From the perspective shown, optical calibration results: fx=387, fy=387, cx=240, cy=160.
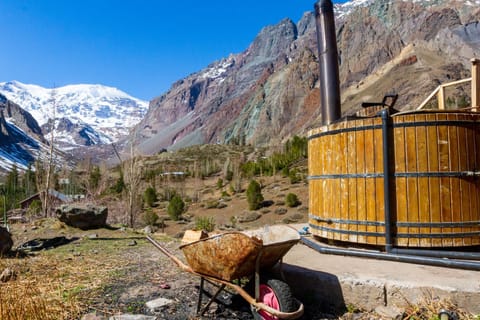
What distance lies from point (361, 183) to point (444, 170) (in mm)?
982

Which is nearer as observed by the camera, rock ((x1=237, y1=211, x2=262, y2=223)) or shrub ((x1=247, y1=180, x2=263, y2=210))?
rock ((x1=237, y1=211, x2=262, y2=223))

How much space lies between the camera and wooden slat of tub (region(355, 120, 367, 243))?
16.5 ft

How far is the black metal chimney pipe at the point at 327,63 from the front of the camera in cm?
648

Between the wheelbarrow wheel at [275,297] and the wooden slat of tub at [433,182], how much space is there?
2231 millimetres

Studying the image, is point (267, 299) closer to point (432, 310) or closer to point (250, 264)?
point (250, 264)

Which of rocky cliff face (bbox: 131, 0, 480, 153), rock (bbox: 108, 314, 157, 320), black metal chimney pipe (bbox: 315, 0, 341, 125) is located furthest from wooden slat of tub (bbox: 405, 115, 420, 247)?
rocky cliff face (bbox: 131, 0, 480, 153)

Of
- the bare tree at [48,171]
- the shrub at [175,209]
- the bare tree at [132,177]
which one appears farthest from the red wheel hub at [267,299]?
the shrub at [175,209]

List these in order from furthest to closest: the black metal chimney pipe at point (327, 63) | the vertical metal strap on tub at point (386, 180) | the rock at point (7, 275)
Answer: the black metal chimney pipe at point (327, 63) → the rock at point (7, 275) → the vertical metal strap on tub at point (386, 180)

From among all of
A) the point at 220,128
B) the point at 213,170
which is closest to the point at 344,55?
the point at 220,128

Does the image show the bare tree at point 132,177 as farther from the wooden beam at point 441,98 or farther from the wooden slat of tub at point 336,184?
the wooden beam at point 441,98

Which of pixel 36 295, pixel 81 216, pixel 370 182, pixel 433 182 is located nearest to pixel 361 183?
pixel 370 182

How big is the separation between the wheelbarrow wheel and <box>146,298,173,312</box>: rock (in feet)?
3.46

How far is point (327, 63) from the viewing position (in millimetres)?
6648

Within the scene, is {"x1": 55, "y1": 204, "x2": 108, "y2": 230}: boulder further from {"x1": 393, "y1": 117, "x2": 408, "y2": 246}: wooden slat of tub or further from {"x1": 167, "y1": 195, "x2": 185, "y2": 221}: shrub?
{"x1": 167, "y1": 195, "x2": 185, "y2": 221}: shrub
